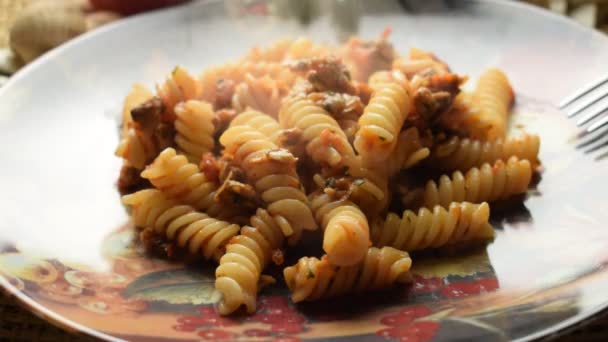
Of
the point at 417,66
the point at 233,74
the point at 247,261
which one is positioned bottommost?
the point at 247,261

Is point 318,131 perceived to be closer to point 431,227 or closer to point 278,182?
point 278,182

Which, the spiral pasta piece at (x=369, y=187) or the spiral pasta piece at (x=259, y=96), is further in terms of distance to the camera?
the spiral pasta piece at (x=259, y=96)

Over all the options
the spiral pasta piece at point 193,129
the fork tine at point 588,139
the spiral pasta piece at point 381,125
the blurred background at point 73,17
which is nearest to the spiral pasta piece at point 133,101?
the spiral pasta piece at point 193,129

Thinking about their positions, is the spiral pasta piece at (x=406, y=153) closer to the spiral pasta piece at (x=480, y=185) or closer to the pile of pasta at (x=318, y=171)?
the pile of pasta at (x=318, y=171)

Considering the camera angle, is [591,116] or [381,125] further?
[591,116]

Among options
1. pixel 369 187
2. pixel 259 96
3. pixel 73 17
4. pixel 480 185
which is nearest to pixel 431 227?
pixel 369 187

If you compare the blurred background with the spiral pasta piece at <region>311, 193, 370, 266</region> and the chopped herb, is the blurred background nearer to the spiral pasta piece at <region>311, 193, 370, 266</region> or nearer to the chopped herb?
the spiral pasta piece at <region>311, 193, 370, 266</region>

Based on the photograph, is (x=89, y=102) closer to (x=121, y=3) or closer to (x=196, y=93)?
(x=196, y=93)
